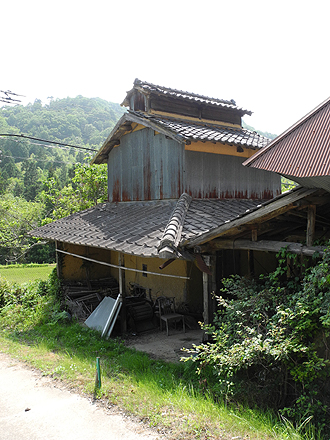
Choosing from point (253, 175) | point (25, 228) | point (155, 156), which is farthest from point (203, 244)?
point (25, 228)

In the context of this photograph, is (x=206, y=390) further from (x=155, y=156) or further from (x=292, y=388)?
(x=155, y=156)

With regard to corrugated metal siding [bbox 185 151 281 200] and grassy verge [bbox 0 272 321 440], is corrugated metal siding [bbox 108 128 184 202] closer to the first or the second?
corrugated metal siding [bbox 185 151 281 200]

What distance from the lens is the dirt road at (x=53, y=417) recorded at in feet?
16.7

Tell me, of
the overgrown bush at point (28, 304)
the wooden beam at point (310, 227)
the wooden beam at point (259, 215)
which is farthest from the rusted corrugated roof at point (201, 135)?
the overgrown bush at point (28, 304)

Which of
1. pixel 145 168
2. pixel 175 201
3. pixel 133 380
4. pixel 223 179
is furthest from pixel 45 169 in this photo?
pixel 133 380

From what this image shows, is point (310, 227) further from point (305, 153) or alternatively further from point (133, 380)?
point (133, 380)

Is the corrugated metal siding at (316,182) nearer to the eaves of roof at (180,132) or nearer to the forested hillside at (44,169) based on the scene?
the eaves of roof at (180,132)

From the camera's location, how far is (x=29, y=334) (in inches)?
406

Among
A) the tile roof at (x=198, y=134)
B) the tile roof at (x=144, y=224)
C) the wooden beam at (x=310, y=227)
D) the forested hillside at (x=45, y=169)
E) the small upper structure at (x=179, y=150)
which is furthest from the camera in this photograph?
the forested hillside at (x=45, y=169)

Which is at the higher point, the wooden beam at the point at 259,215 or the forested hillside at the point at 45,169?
the forested hillside at the point at 45,169

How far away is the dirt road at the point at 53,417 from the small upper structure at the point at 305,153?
4.41 meters

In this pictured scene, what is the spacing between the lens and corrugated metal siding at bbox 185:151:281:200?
10883mm

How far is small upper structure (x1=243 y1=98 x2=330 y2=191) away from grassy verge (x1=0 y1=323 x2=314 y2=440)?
3501 millimetres

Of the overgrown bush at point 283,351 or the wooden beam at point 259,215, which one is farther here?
the wooden beam at point 259,215
